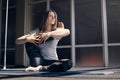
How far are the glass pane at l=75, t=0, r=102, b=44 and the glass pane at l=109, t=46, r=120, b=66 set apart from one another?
448 mm

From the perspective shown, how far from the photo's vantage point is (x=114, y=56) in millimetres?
7160

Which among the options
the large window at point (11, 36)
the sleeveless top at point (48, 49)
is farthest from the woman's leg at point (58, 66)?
the large window at point (11, 36)

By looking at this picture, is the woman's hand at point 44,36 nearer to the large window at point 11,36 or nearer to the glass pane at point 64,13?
the glass pane at point 64,13

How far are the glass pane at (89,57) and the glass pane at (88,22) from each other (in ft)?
0.79

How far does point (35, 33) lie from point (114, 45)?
3.28m

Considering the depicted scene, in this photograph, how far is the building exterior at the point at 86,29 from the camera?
7.25 meters

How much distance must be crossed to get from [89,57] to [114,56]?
29.2 inches

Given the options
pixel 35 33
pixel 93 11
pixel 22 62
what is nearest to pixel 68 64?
pixel 35 33

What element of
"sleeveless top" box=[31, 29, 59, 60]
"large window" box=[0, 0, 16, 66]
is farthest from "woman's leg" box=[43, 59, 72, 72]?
"large window" box=[0, 0, 16, 66]

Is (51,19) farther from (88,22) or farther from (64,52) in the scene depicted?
(64,52)

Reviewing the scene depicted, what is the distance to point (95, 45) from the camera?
290 inches

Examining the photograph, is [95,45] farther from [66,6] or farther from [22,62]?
[22,62]

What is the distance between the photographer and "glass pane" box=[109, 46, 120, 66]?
7.11 metres

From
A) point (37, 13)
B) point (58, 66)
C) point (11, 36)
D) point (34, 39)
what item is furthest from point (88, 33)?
point (58, 66)
